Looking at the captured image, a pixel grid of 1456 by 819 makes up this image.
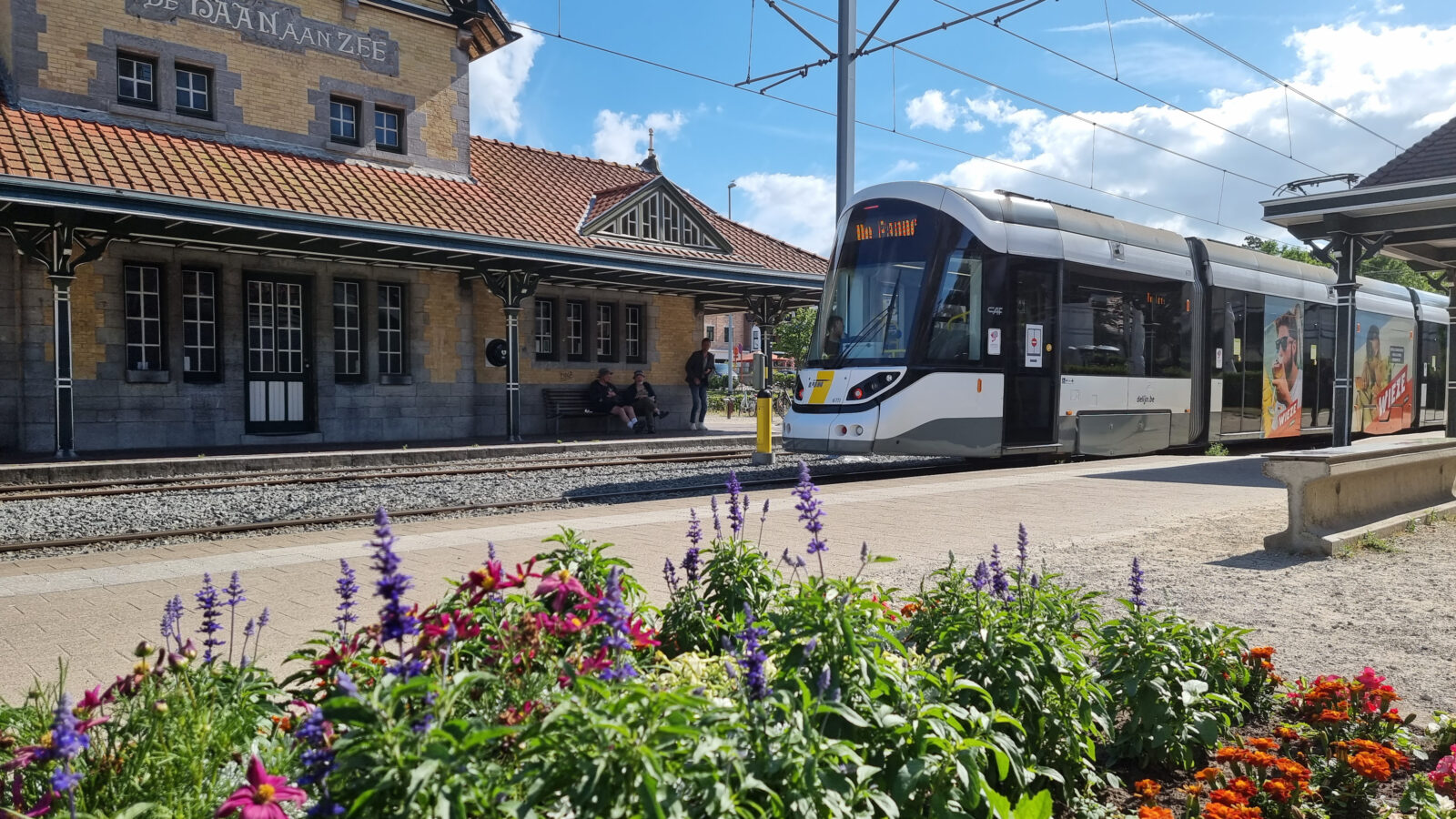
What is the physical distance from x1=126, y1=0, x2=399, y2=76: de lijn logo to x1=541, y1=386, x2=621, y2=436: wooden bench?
7270 mm

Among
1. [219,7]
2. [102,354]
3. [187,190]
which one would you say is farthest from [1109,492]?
[219,7]

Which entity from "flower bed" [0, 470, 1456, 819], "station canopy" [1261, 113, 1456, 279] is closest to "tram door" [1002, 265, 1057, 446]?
"station canopy" [1261, 113, 1456, 279]

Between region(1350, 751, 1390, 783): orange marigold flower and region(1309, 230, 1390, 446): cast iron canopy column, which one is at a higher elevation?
region(1309, 230, 1390, 446): cast iron canopy column

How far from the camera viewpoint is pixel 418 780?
157cm

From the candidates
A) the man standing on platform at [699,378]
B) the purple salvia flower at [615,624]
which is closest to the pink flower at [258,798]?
Result: the purple salvia flower at [615,624]

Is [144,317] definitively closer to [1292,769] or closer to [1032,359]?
[1032,359]

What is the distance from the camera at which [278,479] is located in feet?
41.3

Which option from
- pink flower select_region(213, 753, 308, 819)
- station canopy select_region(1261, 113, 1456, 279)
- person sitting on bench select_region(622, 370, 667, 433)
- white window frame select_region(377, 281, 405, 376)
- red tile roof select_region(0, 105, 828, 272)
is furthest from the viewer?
person sitting on bench select_region(622, 370, 667, 433)

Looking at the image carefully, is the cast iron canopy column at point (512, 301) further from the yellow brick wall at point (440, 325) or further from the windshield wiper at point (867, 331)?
the windshield wiper at point (867, 331)

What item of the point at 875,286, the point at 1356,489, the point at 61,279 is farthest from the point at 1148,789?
the point at 61,279

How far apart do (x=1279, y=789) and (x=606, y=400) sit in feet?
62.8

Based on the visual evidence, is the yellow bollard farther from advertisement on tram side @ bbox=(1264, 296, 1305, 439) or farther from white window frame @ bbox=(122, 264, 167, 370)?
white window frame @ bbox=(122, 264, 167, 370)

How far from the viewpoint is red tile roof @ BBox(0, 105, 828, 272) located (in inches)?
576

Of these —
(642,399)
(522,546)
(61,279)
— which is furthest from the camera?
(642,399)
